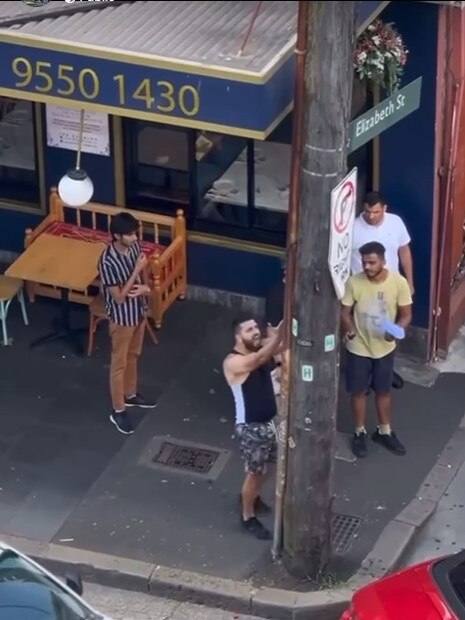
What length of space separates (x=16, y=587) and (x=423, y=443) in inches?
169

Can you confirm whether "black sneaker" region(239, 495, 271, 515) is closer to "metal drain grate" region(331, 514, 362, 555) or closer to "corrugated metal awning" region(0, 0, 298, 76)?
"metal drain grate" region(331, 514, 362, 555)

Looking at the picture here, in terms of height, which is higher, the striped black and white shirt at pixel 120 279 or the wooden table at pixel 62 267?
the striped black and white shirt at pixel 120 279

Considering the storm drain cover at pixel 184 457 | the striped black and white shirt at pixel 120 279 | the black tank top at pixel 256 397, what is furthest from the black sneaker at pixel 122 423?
the black tank top at pixel 256 397

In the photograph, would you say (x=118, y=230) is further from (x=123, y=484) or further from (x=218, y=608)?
(x=218, y=608)

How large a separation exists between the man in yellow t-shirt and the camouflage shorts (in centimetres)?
126

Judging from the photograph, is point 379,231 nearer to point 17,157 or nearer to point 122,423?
point 122,423

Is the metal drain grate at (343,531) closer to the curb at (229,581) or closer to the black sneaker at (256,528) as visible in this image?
the curb at (229,581)

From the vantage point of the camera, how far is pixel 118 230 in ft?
34.3

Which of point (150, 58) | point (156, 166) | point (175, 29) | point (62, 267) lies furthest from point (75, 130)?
point (150, 58)

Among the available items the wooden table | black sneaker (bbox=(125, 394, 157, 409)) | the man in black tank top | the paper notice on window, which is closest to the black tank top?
the man in black tank top

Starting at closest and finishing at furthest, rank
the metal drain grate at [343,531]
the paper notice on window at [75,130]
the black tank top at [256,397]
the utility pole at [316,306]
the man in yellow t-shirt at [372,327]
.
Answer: the utility pole at [316,306], the black tank top at [256,397], the metal drain grate at [343,531], the man in yellow t-shirt at [372,327], the paper notice on window at [75,130]

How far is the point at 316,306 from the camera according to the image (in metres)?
8.71

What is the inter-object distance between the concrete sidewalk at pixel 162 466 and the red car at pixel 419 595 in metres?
1.61

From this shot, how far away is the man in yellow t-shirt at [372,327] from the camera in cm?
1033
